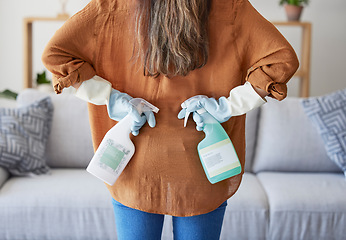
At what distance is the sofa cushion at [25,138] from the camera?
6.86 feet

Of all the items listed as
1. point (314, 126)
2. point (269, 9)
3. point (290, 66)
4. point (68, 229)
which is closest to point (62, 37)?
point (290, 66)

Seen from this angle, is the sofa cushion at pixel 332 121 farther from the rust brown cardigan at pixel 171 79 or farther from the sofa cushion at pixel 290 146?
the rust brown cardigan at pixel 171 79

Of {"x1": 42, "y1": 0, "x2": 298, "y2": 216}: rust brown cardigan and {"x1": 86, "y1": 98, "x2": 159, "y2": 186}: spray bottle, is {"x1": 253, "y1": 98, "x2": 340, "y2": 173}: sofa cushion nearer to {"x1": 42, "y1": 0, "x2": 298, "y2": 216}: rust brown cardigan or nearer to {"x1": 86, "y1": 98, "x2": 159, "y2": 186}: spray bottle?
{"x1": 42, "y1": 0, "x2": 298, "y2": 216}: rust brown cardigan

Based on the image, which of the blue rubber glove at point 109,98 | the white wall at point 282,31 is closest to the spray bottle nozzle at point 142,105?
the blue rubber glove at point 109,98

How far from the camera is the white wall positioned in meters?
3.26

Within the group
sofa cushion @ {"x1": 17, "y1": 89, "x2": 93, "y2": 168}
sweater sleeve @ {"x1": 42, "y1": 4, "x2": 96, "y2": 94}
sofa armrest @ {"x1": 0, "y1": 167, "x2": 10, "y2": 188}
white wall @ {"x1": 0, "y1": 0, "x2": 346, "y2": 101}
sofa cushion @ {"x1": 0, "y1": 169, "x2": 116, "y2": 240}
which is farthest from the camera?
white wall @ {"x1": 0, "y1": 0, "x2": 346, "y2": 101}

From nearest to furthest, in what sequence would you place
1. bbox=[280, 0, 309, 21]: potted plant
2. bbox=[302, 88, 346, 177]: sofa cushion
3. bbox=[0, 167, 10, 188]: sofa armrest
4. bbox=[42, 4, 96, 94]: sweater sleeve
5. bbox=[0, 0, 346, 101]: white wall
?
bbox=[42, 4, 96, 94]: sweater sleeve → bbox=[0, 167, 10, 188]: sofa armrest → bbox=[302, 88, 346, 177]: sofa cushion → bbox=[280, 0, 309, 21]: potted plant → bbox=[0, 0, 346, 101]: white wall

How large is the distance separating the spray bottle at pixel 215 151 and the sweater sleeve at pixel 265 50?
142mm

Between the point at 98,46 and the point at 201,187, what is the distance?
416 mm

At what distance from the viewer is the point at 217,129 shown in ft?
3.42

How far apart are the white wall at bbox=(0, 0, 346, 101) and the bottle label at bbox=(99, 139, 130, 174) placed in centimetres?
248

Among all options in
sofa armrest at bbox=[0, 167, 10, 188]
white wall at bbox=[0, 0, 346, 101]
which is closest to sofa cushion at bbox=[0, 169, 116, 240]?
sofa armrest at bbox=[0, 167, 10, 188]

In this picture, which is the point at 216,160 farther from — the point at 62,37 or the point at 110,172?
the point at 62,37

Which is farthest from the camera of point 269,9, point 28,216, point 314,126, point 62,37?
point 269,9
